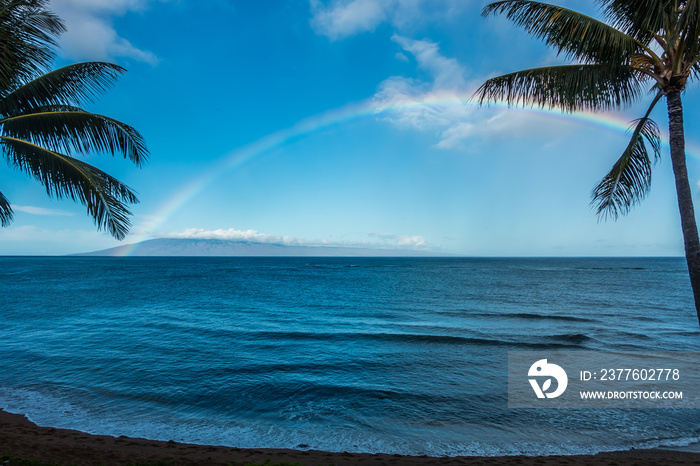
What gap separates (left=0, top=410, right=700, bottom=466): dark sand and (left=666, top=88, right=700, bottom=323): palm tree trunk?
3.70 metres

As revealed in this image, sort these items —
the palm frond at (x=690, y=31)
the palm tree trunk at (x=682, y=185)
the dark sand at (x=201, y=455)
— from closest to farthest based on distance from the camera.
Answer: the palm frond at (x=690, y=31), the palm tree trunk at (x=682, y=185), the dark sand at (x=201, y=455)

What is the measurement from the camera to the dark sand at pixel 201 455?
648 centimetres

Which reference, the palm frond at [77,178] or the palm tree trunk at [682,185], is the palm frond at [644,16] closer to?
the palm tree trunk at [682,185]

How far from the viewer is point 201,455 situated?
6.75m

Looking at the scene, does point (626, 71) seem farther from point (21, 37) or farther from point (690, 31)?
point (21, 37)

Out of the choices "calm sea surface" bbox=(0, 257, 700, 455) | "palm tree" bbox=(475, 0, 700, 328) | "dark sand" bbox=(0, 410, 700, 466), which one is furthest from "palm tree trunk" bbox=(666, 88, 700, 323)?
"calm sea surface" bbox=(0, 257, 700, 455)

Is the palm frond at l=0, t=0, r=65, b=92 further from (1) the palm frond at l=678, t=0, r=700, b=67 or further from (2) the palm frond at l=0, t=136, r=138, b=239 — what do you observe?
(1) the palm frond at l=678, t=0, r=700, b=67

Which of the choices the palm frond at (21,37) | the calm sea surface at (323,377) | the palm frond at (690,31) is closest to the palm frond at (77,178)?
the palm frond at (21,37)

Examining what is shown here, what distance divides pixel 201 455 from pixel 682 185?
9.54 meters

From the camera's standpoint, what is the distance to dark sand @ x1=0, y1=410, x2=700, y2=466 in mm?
6477

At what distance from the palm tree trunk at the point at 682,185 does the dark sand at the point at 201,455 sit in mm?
3704

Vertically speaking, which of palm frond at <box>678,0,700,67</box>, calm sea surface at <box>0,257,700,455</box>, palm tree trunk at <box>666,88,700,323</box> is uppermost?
palm frond at <box>678,0,700,67</box>

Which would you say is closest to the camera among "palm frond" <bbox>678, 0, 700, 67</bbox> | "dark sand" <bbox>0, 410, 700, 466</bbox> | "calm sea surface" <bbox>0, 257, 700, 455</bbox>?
"palm frond" <bbox>678, 0, 700, 67</bbox>

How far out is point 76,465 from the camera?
19.3 ft
